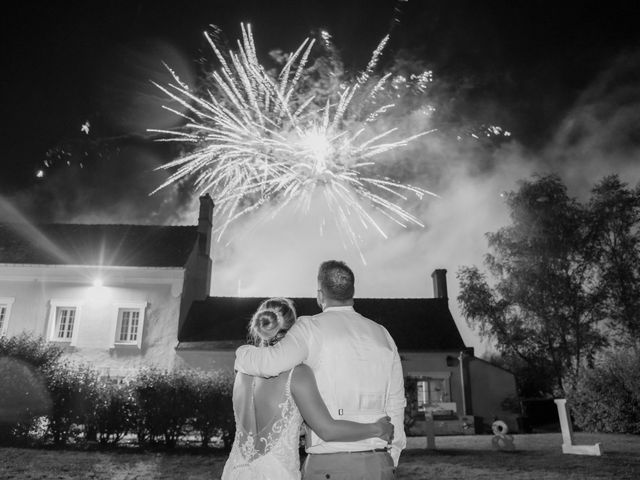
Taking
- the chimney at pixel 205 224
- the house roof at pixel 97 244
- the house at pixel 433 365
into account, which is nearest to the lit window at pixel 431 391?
the house at pixel 433 365

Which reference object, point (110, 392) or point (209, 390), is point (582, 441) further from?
point (110, 392)

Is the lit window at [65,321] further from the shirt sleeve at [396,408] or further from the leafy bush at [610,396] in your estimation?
the shirt sleeve at [396,408]

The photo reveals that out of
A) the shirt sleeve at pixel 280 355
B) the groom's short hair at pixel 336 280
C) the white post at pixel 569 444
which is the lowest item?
the white post at pixel 569 444

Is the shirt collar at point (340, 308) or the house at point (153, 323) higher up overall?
the house at point (153, 323)

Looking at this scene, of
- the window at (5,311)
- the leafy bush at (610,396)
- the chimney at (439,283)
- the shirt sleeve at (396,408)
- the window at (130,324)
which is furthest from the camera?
the chimney at (439,283)

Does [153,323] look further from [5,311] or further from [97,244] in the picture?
[5,311]

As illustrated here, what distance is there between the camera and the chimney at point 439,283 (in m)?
30.2

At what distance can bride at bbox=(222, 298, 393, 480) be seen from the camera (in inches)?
123

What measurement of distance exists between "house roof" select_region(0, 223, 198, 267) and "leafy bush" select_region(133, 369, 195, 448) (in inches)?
466

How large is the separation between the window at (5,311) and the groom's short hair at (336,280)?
84.8ft

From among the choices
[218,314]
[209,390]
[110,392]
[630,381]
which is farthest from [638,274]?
[110,392]

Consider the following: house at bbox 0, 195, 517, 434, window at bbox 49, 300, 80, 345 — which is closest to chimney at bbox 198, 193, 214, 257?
house at bbox 0, 195, 517, 434

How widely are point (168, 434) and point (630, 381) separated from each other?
14.7 m

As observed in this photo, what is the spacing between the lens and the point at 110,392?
549 inches
